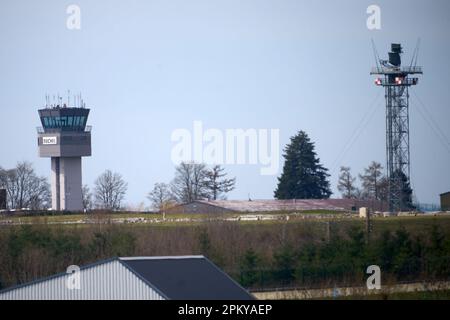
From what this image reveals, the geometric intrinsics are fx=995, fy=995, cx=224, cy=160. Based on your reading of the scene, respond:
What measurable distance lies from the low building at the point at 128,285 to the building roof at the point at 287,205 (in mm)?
36907

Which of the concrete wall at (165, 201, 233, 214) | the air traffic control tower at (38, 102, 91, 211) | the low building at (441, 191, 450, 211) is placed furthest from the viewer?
the air traffic control tower at (38, 102, 91, 211)

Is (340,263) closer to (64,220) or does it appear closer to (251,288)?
(251,288)

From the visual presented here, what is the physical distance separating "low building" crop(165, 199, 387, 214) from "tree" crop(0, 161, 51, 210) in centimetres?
1506

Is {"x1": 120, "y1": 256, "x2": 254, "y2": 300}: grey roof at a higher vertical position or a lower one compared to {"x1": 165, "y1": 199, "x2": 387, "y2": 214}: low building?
lower

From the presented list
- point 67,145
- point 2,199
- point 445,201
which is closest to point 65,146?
point 67,145

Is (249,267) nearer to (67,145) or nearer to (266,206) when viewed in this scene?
(266,206)

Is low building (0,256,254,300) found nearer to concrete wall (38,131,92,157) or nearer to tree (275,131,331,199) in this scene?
tree (275,131,331,199)

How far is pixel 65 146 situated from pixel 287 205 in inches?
945

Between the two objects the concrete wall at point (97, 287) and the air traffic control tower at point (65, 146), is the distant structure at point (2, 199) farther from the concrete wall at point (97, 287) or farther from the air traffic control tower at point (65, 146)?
the concrete wall at point (97, 287)

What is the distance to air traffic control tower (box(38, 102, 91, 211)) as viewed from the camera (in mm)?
84625

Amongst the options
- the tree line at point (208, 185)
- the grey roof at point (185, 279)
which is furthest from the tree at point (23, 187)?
the grey roof at point (185, 279)

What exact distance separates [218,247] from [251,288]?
8.15 m

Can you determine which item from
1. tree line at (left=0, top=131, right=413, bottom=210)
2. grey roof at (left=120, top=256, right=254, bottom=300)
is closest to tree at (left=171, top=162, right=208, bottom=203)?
tree line at (left=0, top=131, right=413, bottom=210)
